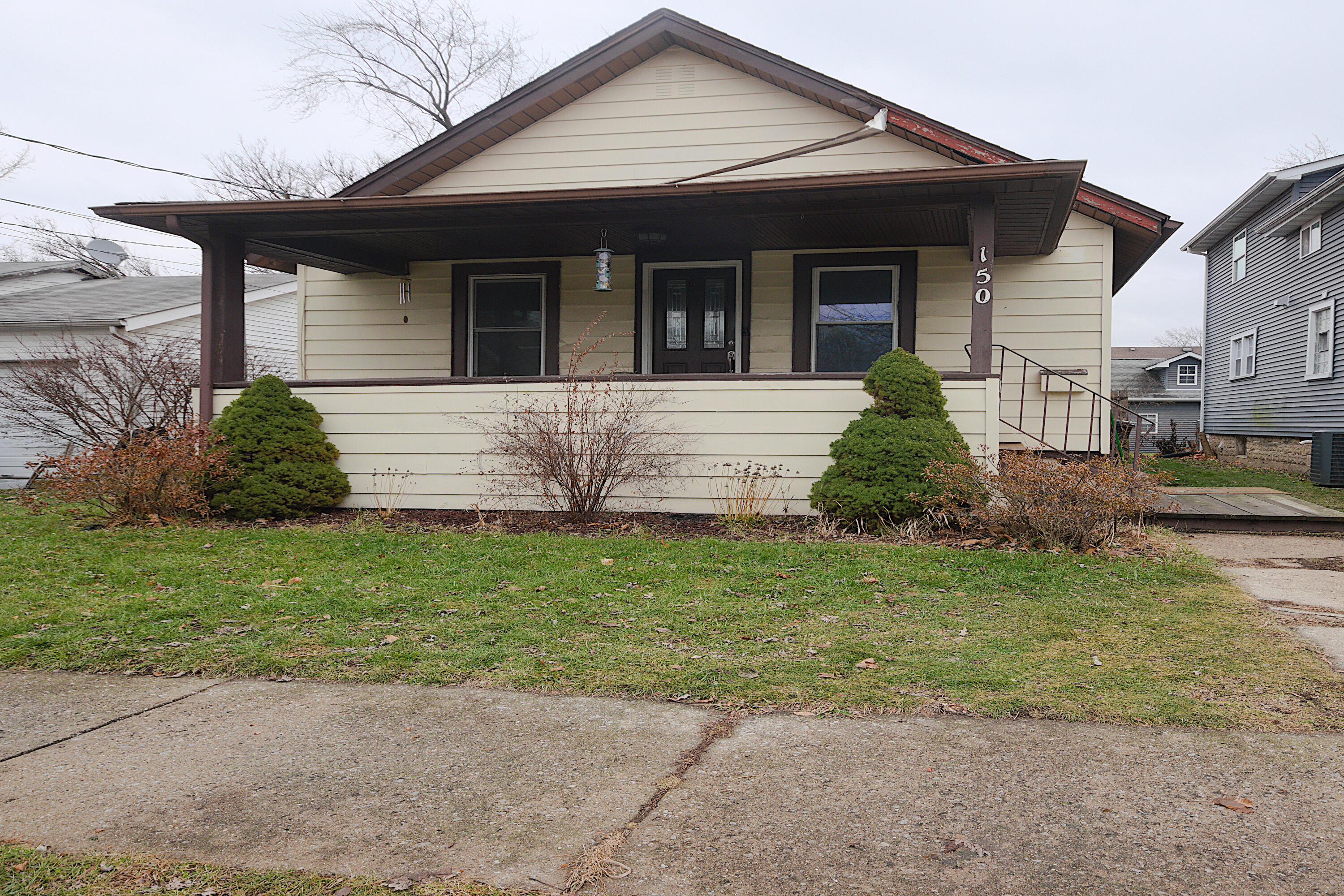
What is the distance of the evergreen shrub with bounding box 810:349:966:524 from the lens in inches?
276

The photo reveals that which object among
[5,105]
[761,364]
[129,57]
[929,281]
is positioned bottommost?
[761,364]

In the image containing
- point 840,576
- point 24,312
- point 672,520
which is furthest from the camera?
point 24,312

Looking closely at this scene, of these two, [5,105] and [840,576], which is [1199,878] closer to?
[840,576]

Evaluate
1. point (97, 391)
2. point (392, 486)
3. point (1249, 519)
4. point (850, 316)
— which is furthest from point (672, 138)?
point (97, 391)

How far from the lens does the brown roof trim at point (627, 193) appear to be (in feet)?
23.9

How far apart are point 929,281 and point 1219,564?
193 inches

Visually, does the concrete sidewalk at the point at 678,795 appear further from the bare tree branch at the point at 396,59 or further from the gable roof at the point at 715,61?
the bare tree branch at the point at 396,59

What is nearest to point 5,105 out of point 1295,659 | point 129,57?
point 129,57

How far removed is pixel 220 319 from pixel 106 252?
22176mm

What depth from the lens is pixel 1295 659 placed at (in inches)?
147

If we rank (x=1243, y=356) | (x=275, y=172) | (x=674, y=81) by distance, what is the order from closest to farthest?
A: (x=674, y=81), (x=1243, y=356), (x=275, y=172)

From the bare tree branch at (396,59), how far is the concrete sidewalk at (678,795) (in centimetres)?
2594

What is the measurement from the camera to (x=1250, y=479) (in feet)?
48.4

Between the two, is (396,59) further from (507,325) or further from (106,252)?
(507,325)
